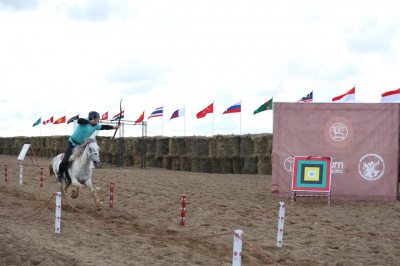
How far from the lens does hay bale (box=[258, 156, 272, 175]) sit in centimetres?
2400

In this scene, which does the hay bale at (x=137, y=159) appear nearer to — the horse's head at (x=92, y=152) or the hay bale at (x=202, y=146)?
the hay bale at (x=202, y=146)

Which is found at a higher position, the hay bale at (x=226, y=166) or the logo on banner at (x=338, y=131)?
the logo on banner at (x=338, y=131)

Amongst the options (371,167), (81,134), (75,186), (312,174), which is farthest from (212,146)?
(75,186)

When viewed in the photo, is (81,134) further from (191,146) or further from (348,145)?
(191,146)

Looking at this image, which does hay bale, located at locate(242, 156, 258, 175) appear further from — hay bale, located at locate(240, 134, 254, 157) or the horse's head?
the horse's head

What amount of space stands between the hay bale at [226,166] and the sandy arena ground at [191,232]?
35.8 feet

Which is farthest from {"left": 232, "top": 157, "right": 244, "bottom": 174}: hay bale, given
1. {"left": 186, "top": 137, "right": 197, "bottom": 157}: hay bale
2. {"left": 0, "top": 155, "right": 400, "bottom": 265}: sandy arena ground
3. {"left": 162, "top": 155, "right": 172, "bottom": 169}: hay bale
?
{"left": 0, "top": 155, "right": 400, "bottom": 265}: sandy arena ground

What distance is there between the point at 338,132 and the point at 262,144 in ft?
28.9

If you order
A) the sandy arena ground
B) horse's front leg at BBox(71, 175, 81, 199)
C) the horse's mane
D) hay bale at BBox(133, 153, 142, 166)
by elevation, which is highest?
the horse's mane

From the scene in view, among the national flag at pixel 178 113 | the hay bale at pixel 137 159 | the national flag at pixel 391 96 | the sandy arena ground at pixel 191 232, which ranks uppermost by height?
the national flag at pixel 391 96

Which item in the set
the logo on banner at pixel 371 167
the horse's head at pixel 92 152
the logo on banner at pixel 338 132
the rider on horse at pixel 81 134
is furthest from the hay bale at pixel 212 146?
the horse's head at pixel 92 152

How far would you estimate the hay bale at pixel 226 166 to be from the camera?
2662 centimetres

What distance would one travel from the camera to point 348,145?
15.2 m

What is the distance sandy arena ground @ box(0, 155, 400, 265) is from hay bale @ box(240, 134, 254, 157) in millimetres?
9458
